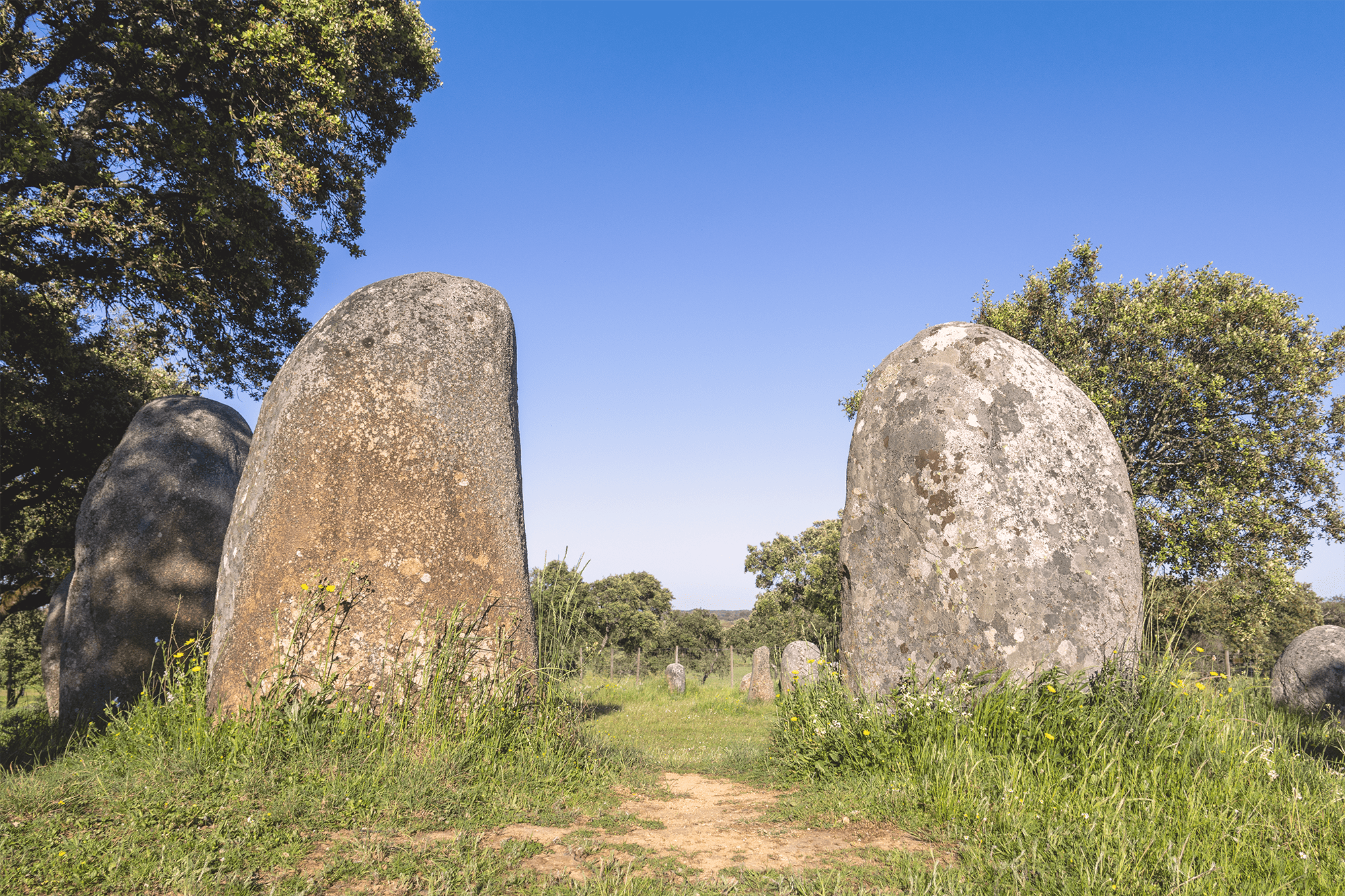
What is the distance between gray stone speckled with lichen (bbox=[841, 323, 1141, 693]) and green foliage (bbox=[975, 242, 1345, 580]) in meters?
12.3

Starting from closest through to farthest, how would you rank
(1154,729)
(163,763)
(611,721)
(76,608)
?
(163,763)
(1154,729)
(76,608)
(611,721)

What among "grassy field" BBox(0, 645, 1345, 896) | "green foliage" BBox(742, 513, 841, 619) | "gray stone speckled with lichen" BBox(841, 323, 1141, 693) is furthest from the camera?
"green foliage" BBox(742, 513, 841, 619)

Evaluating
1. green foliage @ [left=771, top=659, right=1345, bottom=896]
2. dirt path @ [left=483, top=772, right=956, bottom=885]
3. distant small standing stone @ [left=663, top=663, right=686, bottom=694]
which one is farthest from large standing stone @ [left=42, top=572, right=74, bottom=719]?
green foliage @ [left=771, top=659, right=1345, bottom=896]

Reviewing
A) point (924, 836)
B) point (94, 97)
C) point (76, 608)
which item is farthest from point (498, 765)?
point (94, 97)

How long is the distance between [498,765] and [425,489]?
198 centimetres

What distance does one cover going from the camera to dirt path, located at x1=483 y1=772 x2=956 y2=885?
3545 mm

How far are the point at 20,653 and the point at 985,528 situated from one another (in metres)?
27.3

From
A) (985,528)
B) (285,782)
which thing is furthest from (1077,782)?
(285,782)

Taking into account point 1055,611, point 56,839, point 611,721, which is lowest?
point 611,721

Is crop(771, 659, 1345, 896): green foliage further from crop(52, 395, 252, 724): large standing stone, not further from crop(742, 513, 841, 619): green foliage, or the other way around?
crop(742, 513, 841, 619): green foliage

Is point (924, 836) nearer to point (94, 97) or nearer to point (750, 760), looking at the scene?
point (750, 760)

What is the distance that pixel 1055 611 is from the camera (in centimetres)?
502

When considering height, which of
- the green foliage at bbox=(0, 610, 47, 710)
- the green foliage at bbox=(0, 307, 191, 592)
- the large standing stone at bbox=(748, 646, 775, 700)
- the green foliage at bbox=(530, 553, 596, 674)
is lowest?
the green foliage at bbox=(0, 610, 47, 710)

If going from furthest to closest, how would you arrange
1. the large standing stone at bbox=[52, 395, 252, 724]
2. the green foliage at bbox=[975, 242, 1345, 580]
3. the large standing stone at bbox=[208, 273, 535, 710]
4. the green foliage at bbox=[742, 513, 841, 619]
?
the green foliage at bbox=[742, 513, 841, 619] < the green foliage at bbox=[975, 242, 1345, 580] < the large standing stone at bbox=[52, 395, 252, 724] < the large standing stone at bbox=[208, 273, 535, 710]
